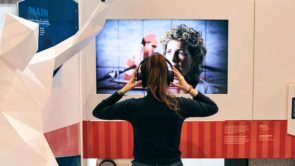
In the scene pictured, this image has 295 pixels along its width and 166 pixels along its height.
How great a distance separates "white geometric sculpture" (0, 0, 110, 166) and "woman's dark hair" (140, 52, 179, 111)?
0.62 meters

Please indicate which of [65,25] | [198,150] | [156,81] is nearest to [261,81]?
[198,150]

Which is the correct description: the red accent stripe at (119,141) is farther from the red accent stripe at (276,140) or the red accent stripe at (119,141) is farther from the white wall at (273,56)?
the red accent stripe at (276,140)

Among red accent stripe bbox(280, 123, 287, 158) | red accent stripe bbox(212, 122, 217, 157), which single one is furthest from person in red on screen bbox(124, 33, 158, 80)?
red accent stripe bbox(280, 123, 287, 158)

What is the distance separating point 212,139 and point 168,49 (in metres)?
0.80

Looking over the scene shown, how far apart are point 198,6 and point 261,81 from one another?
30.2 inches

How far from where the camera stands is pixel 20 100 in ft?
4.82

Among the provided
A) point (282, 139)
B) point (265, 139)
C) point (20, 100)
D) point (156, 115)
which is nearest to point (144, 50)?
point (156, 115)

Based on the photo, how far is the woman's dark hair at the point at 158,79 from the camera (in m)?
2.00

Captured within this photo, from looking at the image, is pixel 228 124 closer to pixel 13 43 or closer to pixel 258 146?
pixel 258 146

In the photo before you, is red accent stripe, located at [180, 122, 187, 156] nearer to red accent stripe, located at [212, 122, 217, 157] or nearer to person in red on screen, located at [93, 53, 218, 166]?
red accent stripe, located at [212, 122, 217, 157]

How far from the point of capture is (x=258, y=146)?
293 cm

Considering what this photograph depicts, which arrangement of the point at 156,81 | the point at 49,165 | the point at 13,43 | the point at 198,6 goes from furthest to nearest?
the point at 198,6
the point at 156,81
the point at 49,165
the point at 13,43

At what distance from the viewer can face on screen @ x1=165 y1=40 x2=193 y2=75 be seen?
2834 mm

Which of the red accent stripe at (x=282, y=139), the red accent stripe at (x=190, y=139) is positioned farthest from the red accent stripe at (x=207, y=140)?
the red accent stripe at (x=282, y=139)
